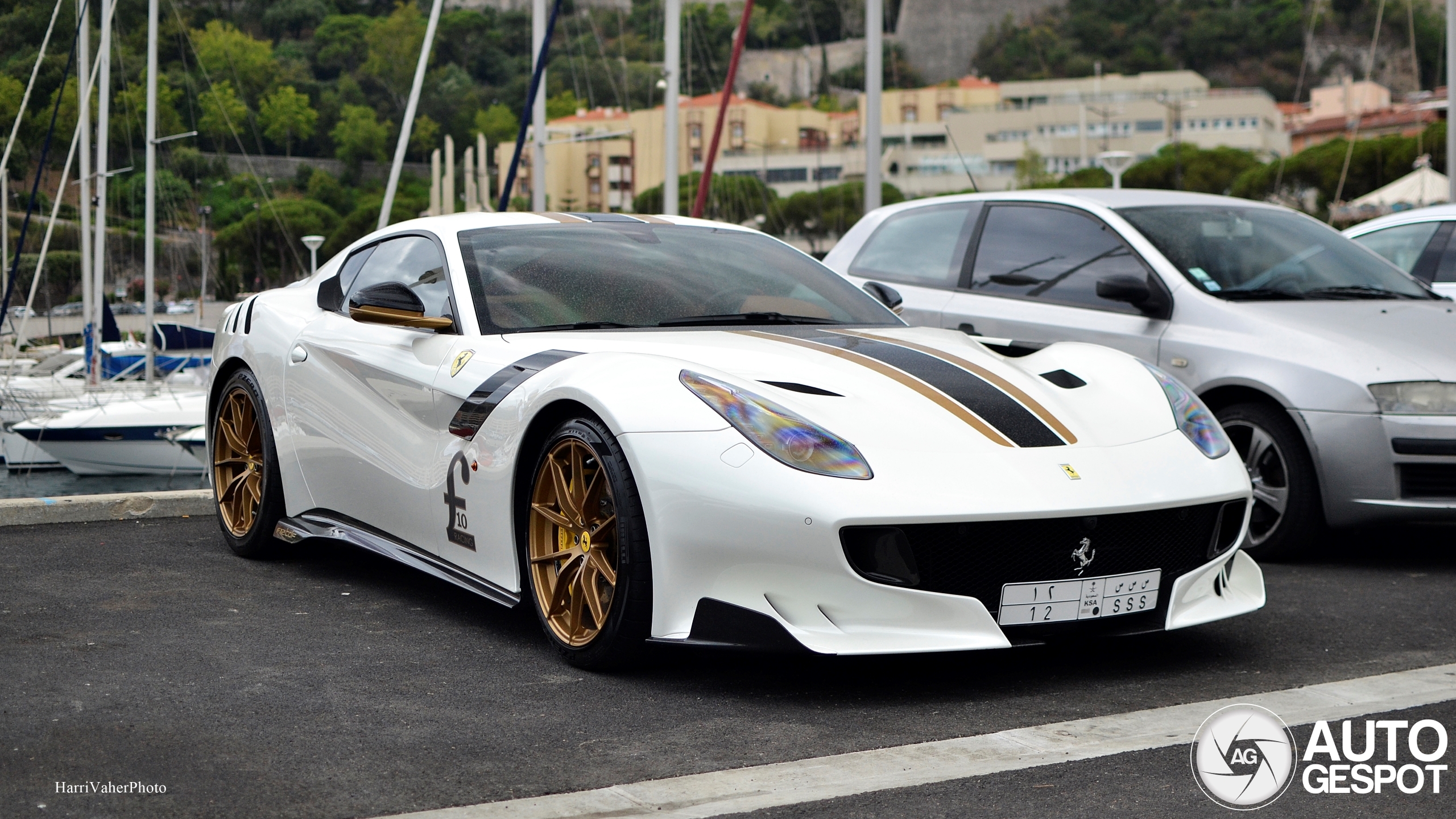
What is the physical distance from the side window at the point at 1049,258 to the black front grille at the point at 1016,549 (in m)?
2.85

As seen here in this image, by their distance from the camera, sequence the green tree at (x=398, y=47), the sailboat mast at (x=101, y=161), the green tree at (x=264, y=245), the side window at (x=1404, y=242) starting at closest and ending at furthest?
the side window at (x=1404, y=242) → the sailboat mast at (x=101, y=161) → the green tree at (x=264, y=245) → the green tree at (x=398, y=47)

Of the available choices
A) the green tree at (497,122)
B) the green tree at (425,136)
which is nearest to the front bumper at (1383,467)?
the green tree at (425,136)

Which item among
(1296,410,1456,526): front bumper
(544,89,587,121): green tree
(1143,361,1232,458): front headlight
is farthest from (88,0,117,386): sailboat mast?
(1143,361,1232,458): front headlight

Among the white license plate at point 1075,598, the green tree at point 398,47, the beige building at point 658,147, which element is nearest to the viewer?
the white license plate at point 1075,598

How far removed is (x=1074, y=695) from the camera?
3.61m

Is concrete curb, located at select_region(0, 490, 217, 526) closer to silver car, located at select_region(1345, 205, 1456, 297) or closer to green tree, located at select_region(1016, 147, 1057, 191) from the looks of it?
silver car, located at select_region(1345, 205, 1456, 297)

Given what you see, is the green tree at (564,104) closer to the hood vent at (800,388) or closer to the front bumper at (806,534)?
the hood vent at (800,388)

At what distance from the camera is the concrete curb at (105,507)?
6176 mm

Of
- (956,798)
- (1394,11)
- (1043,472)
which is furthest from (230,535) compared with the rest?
(1394,11)

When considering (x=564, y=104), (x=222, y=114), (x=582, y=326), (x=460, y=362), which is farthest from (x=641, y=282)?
(x=564, y=104)

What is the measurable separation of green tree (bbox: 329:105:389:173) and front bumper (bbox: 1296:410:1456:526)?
33.2 metres

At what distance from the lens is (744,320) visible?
462cm

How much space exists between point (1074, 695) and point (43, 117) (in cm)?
2147

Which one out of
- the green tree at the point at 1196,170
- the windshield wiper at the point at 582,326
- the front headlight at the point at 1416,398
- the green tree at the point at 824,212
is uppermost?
the windshield wiper at the point at 582,326
